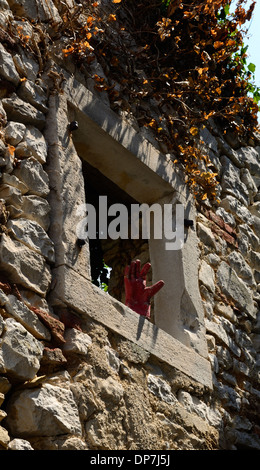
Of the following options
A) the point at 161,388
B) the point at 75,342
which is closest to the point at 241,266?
the point at 161,388

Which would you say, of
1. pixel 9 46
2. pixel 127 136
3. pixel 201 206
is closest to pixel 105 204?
pixel 201 206

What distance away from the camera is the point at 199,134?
5.24 m

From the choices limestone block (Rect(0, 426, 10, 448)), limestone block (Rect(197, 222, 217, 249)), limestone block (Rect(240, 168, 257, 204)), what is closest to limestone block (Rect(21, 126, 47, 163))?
limestone block (Rect(0, 426, 10, 448))

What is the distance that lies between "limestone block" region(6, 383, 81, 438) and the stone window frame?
0.45 meters

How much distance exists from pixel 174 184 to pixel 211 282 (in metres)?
0.65

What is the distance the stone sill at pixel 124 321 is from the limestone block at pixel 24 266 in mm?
86

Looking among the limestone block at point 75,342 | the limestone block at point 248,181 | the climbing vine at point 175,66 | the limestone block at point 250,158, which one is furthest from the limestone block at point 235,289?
the limestone block at point 75,342

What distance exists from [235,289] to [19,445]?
2435 mm

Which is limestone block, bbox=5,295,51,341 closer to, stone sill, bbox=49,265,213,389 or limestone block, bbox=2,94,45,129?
stone sill, bbox=49,265,213,389

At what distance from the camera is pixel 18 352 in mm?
2953

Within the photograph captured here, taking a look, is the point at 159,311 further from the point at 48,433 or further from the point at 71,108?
the point at 48,433

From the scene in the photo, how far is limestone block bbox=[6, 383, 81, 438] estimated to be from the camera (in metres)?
2.92

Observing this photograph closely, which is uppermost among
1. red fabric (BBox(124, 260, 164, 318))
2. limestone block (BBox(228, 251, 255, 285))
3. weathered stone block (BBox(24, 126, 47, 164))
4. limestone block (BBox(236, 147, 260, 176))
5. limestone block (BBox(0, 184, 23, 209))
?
limestone block (BBox(236, 147, 260, 176))

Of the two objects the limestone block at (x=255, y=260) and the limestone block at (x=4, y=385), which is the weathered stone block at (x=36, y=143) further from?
the limestone block at (x=255, y=260)
